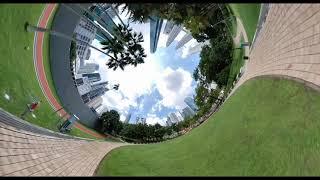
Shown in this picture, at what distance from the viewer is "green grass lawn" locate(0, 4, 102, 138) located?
15.8 meters

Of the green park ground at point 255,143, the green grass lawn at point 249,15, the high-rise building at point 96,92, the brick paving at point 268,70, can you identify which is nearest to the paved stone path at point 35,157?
the brick paving at point 268,70

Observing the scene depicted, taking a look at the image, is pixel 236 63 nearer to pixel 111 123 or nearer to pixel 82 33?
pixel 111 123

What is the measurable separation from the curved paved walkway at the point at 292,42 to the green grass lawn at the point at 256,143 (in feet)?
1.30

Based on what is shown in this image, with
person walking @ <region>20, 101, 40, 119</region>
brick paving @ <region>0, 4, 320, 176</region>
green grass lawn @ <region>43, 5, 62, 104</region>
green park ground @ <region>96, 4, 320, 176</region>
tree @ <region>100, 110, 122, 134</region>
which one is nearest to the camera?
green park ground @ <region>96, 4, 320, 176</region>

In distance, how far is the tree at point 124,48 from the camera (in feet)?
66.6

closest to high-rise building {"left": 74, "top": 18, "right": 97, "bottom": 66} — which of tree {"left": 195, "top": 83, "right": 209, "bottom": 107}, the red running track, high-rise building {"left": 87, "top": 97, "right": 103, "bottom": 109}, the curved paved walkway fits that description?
the red running track

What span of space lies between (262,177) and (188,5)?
29.7 feet

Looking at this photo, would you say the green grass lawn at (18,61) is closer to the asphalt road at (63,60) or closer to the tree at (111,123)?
the asphalt road at (63,60)

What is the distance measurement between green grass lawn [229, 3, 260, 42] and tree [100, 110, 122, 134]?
88.3ft

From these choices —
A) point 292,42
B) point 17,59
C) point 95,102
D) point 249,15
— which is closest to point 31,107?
point 17,59

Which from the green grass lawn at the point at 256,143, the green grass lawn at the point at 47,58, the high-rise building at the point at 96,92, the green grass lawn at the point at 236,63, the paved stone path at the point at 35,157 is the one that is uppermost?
the high-rise building at the point at 96,92

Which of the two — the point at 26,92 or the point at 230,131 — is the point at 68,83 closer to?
the point at 26,92

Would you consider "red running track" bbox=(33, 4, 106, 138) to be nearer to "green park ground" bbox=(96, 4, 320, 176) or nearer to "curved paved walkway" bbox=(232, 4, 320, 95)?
"green park ground" bbox=(96, 4, 320, 176)

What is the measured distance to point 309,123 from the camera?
834 centimetres
